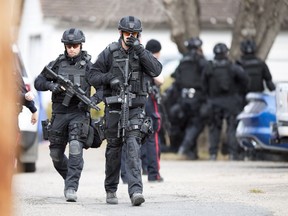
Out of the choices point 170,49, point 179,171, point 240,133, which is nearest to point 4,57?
point 179,171

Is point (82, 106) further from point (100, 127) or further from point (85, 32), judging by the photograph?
point (85, 32)

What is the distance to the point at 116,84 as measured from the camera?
38.0ft

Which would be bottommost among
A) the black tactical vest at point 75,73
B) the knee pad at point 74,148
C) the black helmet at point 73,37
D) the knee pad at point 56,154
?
the knee pad at point 56,154

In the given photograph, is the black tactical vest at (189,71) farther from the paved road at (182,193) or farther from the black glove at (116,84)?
the black glove at (116,84)

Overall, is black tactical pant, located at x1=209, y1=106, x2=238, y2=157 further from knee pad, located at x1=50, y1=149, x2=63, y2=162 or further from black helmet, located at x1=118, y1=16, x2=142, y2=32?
black helmet, located at x1=118, y1=16, x2=142, y2=32

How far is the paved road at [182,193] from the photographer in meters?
10.9

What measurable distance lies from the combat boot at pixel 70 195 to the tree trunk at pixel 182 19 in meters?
12.9

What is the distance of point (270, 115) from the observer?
19.0 meters

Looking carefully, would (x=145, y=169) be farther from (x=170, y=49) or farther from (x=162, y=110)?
(x=170, y=49)

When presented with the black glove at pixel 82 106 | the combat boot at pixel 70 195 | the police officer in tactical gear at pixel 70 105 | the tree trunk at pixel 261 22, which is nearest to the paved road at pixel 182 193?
the combat boot at pixel 70 195

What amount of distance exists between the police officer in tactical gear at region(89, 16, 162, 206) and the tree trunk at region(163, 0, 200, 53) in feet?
42.4

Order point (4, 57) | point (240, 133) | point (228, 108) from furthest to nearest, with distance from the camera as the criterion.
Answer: point (228, 108)
point (240, 133)
point (4, 57)

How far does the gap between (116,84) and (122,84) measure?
105mm

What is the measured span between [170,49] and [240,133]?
79.4ft
